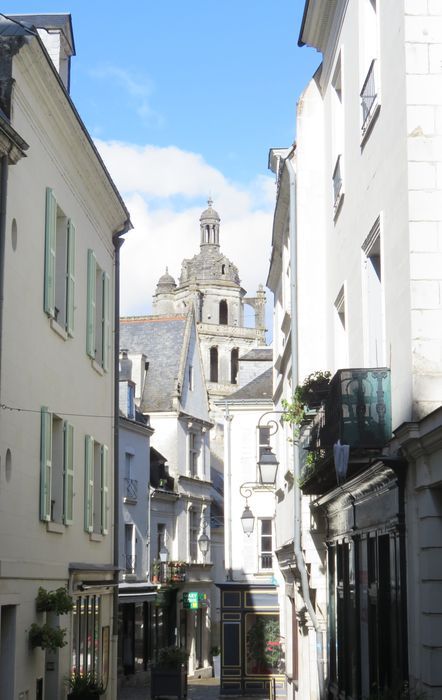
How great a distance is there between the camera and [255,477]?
39281mm

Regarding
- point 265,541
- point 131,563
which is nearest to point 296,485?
point 265,541

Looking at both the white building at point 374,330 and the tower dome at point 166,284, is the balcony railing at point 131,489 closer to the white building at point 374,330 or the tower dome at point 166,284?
the white building at point 374,330

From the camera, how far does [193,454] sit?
48.3 m

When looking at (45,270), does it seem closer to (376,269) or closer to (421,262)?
(376,269)

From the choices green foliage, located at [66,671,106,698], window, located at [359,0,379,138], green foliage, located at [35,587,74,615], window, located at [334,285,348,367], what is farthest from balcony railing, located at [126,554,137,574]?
window, located at [359,0,379,138]

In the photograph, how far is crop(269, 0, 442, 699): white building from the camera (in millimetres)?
9594

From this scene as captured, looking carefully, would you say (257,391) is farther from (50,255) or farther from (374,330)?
(374,330)

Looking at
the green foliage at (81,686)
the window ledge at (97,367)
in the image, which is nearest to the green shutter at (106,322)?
the window ledge at (97,367)

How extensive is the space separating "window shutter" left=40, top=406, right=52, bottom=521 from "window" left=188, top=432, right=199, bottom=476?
31777 millimetres

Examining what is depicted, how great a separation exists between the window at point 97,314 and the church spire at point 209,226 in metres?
119

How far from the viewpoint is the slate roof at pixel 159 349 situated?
156 feet

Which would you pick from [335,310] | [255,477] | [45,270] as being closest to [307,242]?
[335,310]

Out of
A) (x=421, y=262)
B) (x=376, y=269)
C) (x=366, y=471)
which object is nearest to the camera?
(x=421, y=262)

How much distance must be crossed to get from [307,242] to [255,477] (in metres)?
23.1
